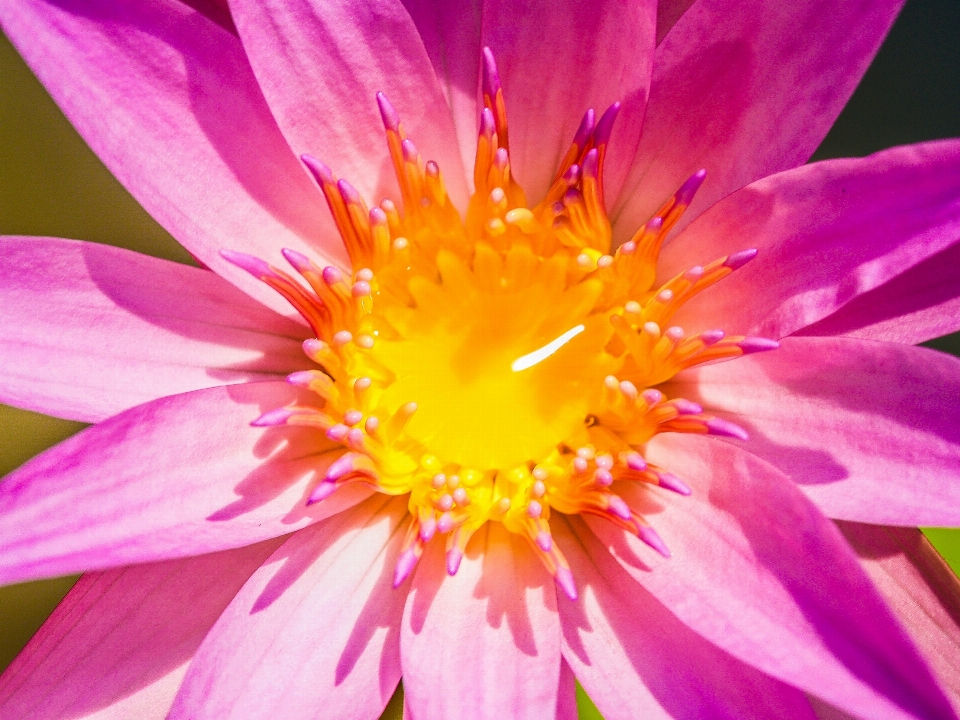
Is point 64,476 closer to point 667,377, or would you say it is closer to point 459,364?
point 459,364

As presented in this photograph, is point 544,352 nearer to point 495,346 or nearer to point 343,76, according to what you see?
point 495,346

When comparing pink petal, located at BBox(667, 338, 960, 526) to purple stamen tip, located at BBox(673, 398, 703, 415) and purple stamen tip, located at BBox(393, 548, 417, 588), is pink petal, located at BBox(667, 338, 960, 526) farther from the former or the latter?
purple stamen tip, located at BBox(393, 548, 417, 588)

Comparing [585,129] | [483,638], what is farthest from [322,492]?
[585,129]

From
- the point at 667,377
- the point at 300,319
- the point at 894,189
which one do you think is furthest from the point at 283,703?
the point at 894,189

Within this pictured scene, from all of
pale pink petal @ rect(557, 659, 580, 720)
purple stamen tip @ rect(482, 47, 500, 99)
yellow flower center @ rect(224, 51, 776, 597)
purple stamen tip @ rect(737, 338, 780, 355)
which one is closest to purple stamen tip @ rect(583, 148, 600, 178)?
yellow flower center @ rect(224, 51, 776, 597)

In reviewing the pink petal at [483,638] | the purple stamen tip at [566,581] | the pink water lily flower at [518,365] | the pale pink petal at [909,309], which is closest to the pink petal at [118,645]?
the pink water lily flower at [518,365]
